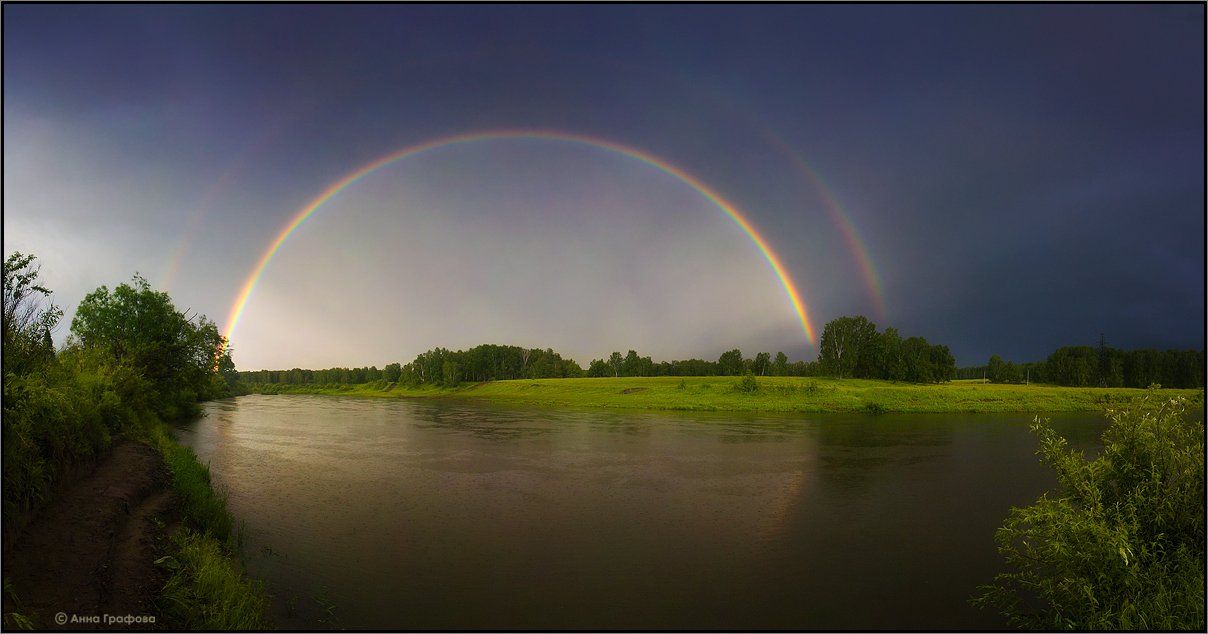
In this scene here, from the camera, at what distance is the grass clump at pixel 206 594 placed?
789 cm

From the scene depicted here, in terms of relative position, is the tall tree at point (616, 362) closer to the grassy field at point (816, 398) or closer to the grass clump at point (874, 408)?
the grassy field at point (816, 398)

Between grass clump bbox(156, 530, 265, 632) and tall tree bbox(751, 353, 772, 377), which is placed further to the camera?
tall tree bbox(751, 353, 772, 377)

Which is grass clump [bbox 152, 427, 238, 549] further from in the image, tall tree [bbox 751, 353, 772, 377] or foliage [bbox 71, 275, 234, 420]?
tall tree [bbox 751, 353, 772, 377]

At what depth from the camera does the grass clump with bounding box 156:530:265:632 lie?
7895 millimetres

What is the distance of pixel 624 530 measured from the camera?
49.3 feet

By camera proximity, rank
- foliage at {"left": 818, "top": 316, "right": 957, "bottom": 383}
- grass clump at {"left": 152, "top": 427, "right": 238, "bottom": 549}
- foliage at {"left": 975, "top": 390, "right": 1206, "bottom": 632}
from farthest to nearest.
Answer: foliage at {"left": 818, "top": 316, "right": 957, "bottom": 383}
grass clump at {"left": 152, "top": 427, "right": 238, "bottom": 549}
foliage at {"left": 975, "top": 390, "right": 1206, "bottom": 632}

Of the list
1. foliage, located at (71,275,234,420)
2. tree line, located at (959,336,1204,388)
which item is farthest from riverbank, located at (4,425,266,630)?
tree line, located at (959,336,1204,388)

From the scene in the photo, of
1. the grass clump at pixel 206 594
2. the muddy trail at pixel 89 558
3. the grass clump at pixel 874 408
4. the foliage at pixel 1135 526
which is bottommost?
the grass clump at pixel 874 408

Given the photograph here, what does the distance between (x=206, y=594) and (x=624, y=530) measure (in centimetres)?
978

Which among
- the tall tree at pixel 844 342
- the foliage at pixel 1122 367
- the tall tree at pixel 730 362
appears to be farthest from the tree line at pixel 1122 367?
→ the tall tree at pixel 730 362

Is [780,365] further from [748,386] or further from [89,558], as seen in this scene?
[89,558]

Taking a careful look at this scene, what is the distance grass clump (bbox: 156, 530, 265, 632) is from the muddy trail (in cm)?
26

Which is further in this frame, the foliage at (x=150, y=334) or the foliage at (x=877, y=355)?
the foliage at (x=877, y=355)

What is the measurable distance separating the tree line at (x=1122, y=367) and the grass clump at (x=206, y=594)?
136585mm
